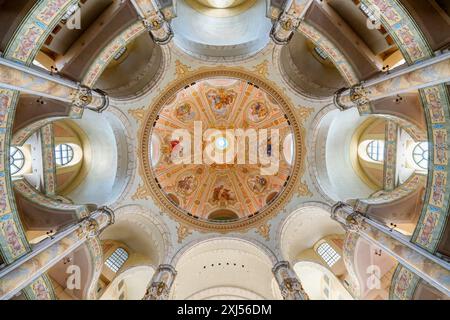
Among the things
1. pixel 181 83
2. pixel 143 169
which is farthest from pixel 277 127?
pixel 143 169

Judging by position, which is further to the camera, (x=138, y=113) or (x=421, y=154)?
(x=138, y=113)

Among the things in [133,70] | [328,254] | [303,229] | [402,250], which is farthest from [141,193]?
[402,250]

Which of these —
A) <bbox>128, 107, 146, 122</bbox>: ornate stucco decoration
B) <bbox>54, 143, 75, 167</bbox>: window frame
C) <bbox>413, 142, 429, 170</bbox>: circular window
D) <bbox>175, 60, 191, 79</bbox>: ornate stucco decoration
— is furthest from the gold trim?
<bbox>413, 142, 429, 170</bbox>: circular window

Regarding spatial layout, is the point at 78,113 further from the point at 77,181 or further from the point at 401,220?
the point at 401,220

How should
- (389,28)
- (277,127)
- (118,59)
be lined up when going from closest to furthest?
(389,28)
(118,59)
(277,127)

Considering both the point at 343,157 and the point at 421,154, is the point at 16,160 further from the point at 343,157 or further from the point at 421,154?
the point at 421,154

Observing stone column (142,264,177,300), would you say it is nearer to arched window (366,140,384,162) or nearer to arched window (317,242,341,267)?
arched window (317,242,341,267)
